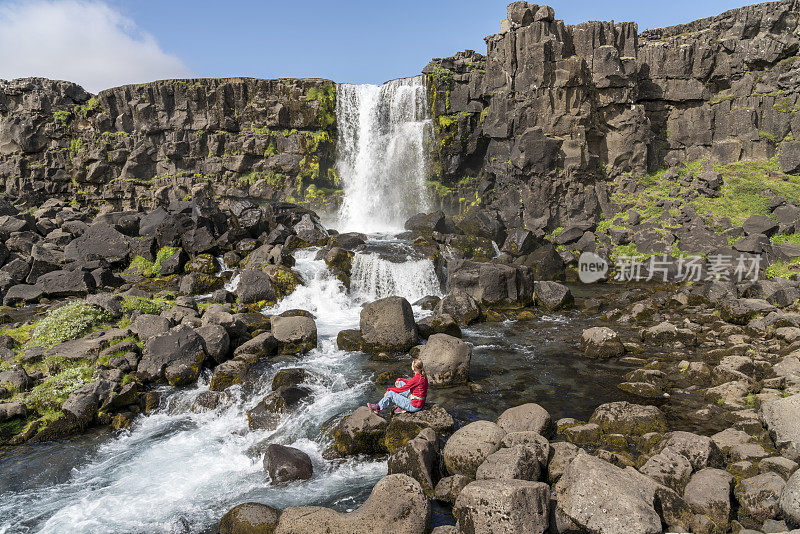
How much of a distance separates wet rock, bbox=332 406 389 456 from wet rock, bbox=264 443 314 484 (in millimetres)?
868

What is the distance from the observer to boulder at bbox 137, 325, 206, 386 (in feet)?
48.3

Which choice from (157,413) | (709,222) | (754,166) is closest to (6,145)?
(157,413)

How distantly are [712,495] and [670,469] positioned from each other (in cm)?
88

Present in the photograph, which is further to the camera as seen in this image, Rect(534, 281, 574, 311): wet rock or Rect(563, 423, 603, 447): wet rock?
Rect(534, 281, 574, 311): wet rock

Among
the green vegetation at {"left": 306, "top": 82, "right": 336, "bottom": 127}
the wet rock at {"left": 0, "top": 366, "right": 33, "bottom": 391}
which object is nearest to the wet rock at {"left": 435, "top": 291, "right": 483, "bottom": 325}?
the wet rock at {"left": 0, "top": 366, "right": 33, "bottom": 391}

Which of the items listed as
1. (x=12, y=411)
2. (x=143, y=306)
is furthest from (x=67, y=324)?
(x=12, y=411)

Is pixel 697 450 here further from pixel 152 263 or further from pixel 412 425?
pixel 152 263

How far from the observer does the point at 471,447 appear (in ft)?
31.9

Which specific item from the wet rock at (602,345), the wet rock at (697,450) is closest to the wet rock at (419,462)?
the wet rock at (697,450)

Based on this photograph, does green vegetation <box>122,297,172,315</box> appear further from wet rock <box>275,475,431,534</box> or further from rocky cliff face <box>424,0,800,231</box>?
rocky cliff face <box>424,0,800,231</box>

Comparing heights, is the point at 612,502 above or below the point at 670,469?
above

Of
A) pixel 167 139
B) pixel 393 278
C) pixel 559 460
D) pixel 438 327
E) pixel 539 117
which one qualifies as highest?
pixel 167 139

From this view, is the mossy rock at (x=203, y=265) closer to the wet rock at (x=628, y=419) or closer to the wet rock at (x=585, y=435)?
the wet rock at (x=585, y=435)

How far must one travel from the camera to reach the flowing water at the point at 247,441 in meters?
9.38
